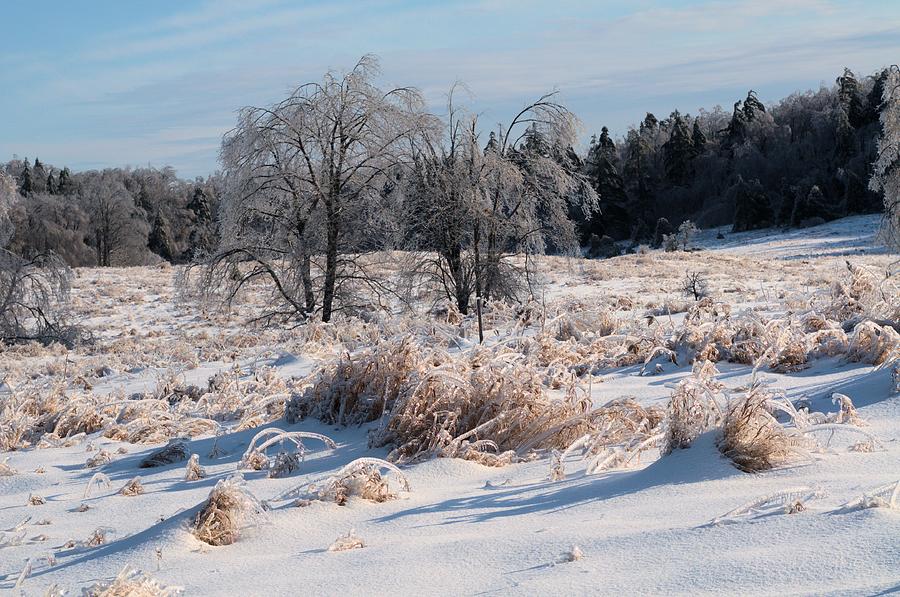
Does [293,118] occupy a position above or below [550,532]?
above

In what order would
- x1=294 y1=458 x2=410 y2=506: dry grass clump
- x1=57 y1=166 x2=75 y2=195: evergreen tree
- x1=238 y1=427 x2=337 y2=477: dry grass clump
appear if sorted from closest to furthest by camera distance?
x1=294 y1=458 x2=410 y2=506: dry grass clump, x1=238 y1=427 x2=337 y2=477: dry grass clump, x1=57 y1=166 x2=75 y2=195: evergreen tree

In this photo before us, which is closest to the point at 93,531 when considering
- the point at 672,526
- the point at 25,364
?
the point at 672,526

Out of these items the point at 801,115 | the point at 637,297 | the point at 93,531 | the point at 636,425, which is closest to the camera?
the point at 93,531

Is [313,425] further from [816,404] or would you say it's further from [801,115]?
[801,115]

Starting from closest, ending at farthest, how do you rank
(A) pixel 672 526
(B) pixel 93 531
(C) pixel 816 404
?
(A) pixel 672 526 → (B) pixel 93 531 → (C) pixel 816 404

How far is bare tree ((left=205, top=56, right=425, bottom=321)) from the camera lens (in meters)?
16.2

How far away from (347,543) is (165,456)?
2574 millimetres

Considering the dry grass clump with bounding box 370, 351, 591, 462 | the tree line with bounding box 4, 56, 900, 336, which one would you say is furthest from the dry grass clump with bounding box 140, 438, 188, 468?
the tree line with bounding box 4, 56, 900, 336

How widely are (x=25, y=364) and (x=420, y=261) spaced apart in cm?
724

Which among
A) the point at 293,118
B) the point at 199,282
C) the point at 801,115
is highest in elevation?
the point at 801,115

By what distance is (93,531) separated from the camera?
12.4ft

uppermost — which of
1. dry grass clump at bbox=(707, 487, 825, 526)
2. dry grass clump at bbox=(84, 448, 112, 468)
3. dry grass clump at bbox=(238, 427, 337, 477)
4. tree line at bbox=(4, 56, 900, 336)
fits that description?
tree line at bbox=(4, 56, 900, 336)

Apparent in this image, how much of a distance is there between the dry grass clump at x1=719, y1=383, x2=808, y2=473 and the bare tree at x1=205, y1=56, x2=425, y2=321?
13260 mm

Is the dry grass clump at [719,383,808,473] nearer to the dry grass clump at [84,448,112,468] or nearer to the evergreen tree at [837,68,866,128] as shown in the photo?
the dry grass clump at [84,448,112,468]
